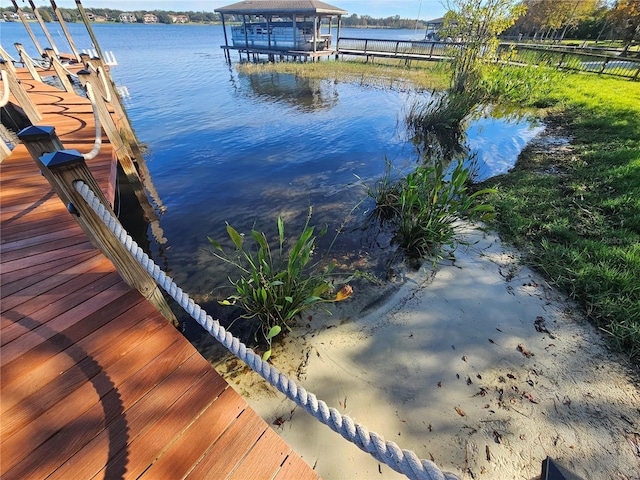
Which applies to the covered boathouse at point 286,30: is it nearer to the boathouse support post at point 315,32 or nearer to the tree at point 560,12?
the boathouse support post at point 315,32

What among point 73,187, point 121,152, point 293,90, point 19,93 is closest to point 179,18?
point 293,90

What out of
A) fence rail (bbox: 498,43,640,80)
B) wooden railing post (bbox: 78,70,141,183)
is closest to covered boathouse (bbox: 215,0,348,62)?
fence rail (bbox: 498,43,640,80)

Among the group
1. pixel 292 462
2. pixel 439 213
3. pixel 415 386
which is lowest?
pixel 415 386

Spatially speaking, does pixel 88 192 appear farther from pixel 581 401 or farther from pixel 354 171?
pixel 354 171

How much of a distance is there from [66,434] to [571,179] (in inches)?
288

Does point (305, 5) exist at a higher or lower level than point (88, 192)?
higher

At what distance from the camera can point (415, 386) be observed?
7.57 ft

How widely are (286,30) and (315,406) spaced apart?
95.0 ft

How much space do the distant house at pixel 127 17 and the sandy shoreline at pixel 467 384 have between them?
472 ft

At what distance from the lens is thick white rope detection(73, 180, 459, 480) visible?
3.02ft

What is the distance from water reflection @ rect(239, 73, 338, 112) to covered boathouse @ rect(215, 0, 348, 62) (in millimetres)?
6164

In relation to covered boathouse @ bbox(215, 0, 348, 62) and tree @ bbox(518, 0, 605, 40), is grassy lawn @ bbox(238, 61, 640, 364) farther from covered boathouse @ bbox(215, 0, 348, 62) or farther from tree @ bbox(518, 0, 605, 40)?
tree @ bbox(518, 0, 605, 40)

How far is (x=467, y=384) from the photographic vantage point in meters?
2.29

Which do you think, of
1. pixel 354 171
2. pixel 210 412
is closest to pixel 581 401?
pixel 210 412
